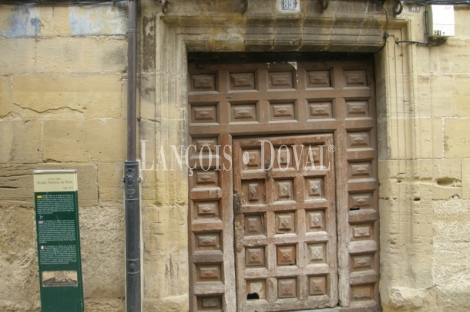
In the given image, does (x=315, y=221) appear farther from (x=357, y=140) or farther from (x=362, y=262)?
(x=357, y=140)

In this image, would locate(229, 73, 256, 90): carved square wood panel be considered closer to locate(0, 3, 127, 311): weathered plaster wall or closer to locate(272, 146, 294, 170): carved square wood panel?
locate(272, 146, 294, 170): carved square wood panel

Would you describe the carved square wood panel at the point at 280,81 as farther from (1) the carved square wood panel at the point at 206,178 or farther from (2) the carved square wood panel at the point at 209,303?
(2) the carved square wood panel at the point at 209,303

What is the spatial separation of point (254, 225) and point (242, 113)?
3.51 ft

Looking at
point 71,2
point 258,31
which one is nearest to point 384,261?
point 258,31

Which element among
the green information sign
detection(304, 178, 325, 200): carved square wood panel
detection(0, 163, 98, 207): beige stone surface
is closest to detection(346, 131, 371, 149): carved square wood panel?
detection(304, 178, 325, 200): carved square wood panel

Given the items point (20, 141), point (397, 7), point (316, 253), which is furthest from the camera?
point (316, 253)

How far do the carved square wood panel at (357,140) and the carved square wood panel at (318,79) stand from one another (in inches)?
21.1

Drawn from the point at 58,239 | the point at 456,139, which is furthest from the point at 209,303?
the point at 456,139

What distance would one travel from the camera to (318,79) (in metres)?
3.68

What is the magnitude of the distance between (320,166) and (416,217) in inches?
37.6

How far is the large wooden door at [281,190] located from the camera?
354 centimetres

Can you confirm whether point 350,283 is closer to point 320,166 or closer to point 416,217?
point 416,217

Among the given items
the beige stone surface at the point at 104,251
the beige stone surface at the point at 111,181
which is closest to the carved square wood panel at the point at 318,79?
the beige stone surface at the point at 111,181

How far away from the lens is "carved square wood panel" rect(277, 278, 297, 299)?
11.8 feet
